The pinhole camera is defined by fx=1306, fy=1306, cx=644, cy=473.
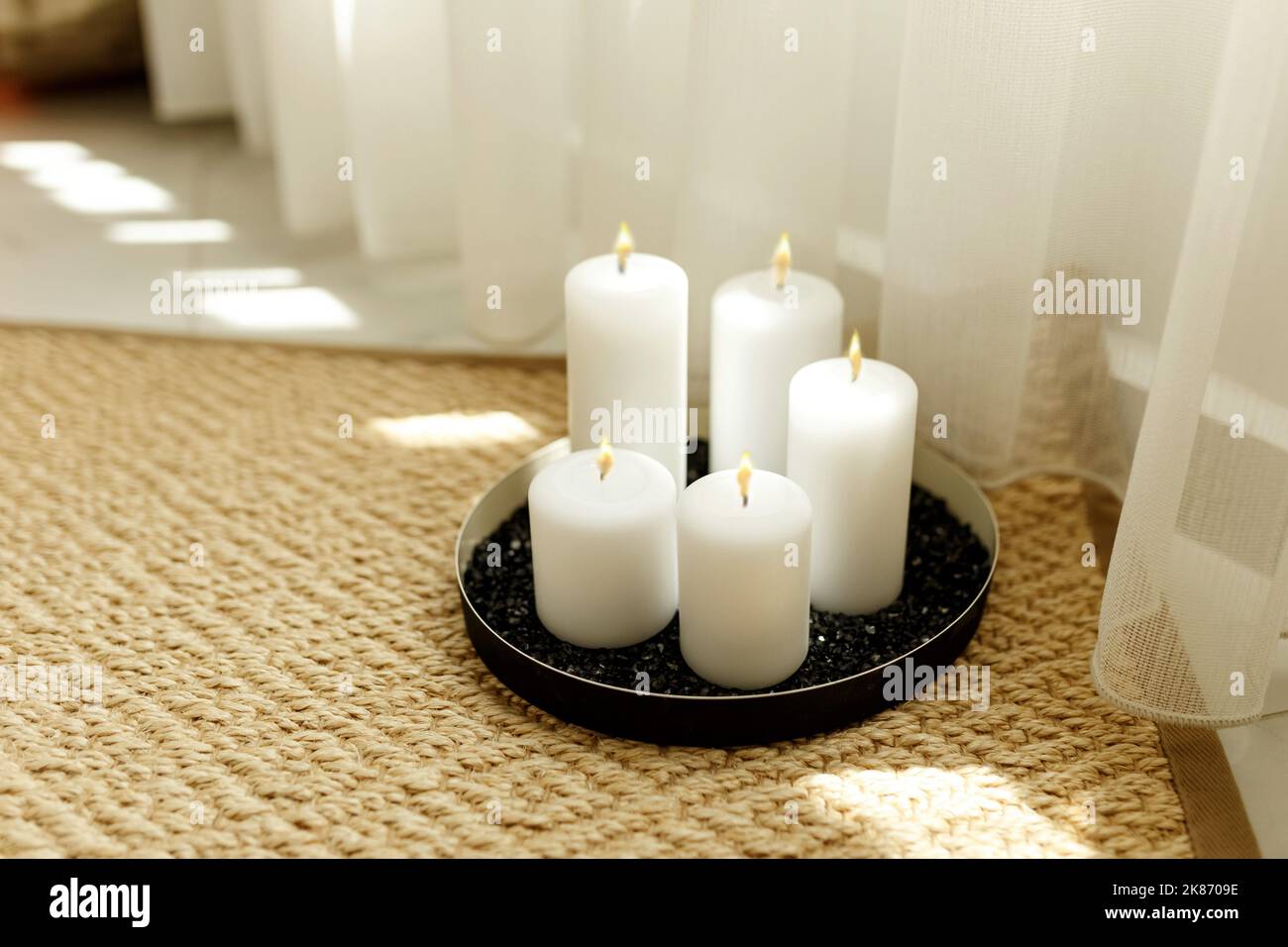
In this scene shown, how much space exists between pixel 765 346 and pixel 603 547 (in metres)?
0.20

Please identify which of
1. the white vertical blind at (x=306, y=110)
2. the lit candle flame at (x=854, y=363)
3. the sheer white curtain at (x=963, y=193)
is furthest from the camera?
the white vertical blind at (x=306, y=110)

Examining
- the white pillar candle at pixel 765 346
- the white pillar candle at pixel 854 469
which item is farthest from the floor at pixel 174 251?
the white pillar candle at pixel 854 469

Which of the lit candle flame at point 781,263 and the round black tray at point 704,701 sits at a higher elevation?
the lit candle flame at point 781,263

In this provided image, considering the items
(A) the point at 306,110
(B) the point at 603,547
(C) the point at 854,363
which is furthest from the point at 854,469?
(A) the point at 306,110

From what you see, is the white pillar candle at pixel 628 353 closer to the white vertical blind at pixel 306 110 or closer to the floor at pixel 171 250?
the floor at pixel 171 250

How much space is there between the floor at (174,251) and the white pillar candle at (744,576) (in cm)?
53

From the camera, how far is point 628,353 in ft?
2.88

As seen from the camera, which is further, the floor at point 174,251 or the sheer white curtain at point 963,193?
the floor at point 174,251

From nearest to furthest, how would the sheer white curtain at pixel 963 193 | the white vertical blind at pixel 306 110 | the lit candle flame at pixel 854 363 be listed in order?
the sheer white curtain at pixel 963 193 < the lit candle flame at pixel 854 363 < the white vertical blind at pixel 306 110

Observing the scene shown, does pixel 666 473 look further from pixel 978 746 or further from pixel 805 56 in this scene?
pixel 805 56

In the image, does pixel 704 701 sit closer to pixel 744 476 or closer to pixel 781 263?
pixel 744 476

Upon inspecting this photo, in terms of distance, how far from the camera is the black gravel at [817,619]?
0.83 meters

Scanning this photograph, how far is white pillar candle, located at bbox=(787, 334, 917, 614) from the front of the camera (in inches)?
32.9
